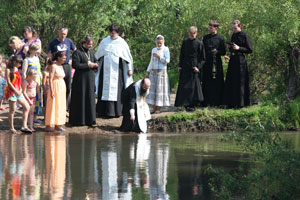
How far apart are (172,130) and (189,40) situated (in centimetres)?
234

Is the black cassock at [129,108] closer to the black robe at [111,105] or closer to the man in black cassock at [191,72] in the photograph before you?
the black robe at [111,105]

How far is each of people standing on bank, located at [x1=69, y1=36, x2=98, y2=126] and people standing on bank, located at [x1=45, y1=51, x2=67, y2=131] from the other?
0.59 metres

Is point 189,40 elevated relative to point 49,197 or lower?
elevated

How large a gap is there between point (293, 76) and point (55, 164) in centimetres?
902

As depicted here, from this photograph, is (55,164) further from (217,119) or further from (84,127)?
(217,119)

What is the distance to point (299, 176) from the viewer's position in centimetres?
757

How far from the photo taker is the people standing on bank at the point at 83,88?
15758 millimetres

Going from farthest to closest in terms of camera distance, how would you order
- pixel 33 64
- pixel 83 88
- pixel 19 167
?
1. pixel 83 88
2. pixel 33 64
3. pixel 19 167

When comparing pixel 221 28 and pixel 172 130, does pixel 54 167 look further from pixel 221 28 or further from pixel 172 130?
pixel 221 28

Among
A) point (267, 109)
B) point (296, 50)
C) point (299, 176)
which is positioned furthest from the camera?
point (296, 50)

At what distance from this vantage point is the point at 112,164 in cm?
1102

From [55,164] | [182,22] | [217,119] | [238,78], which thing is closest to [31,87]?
[217,119]

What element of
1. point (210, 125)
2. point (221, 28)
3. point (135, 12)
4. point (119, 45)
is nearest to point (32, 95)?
point (119, 45)

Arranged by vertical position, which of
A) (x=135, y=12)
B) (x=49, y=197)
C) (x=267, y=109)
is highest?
(x=135, y=12)
